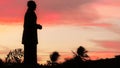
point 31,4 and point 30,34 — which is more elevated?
point 31,4

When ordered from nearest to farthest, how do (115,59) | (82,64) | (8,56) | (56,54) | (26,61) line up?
1. (82,64)
2. (115,59)
3. (26,61)
4. (56,54)
5. (8,56)

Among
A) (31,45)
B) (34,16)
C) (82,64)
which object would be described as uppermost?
(34,16)

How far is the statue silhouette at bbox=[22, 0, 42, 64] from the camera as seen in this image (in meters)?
18.2

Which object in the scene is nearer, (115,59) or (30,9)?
(115,59)

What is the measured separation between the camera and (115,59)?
1692 centimetres

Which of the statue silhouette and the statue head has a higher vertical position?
the statue head

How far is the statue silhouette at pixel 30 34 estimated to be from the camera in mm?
18234

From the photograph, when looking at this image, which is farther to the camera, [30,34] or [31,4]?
[30,34]

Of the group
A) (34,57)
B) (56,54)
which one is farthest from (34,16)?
(56,54)

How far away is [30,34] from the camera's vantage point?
18.6 m

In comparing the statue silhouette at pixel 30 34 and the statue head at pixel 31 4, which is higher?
the statue head at pixel 31 4

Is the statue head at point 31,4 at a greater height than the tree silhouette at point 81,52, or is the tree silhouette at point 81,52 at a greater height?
the statue head at point 31,4

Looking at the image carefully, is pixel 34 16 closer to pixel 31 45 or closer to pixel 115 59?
pixel 31 45

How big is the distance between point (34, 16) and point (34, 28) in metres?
0.53
